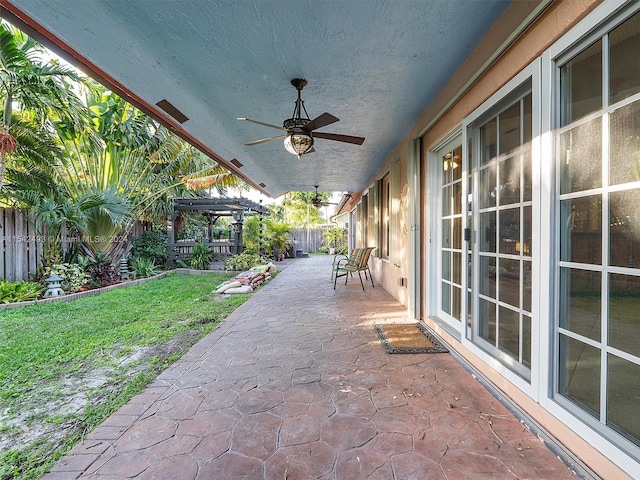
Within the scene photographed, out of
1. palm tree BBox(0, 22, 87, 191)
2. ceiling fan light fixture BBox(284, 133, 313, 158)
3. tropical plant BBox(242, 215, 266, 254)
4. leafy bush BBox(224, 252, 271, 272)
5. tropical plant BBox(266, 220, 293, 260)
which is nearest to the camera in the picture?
ceiling fan light fixture BBox(284, 133, 313, 158)

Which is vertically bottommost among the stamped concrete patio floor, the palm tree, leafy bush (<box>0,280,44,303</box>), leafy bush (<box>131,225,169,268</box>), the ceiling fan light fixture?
the stamped concrete patio floor

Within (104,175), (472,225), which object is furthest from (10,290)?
(472,225)

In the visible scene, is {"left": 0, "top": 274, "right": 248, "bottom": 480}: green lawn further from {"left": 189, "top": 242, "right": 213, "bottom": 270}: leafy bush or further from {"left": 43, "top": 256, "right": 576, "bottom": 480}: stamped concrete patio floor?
{"left": 189, "top": 242, "right": 213, "bottom": 270}: leafy bush

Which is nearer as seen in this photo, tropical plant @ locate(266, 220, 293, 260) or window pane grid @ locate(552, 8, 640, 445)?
window pane grid @ locate(552, 8, 640, 445)

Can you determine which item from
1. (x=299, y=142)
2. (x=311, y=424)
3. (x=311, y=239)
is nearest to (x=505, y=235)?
(x=311, y=424)

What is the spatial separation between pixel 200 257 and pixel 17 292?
4.88 metres

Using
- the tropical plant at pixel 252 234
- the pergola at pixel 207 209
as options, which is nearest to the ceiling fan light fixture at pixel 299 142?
the pergola at pixel 207 209

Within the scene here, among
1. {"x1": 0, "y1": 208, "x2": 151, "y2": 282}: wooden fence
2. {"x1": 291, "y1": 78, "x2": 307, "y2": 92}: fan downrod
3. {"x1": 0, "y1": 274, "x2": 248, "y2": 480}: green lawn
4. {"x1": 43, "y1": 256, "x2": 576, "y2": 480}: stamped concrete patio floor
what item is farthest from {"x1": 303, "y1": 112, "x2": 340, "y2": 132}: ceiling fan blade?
{"x1": 0, "y1": 208, "x2": 151, "y2": 282}: wooden fence

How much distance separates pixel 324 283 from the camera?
23.6ft

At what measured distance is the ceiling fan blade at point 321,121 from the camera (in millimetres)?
2955

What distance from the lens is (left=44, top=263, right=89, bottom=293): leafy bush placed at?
5551 mm

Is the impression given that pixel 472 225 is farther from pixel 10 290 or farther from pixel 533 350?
pixel 10 290

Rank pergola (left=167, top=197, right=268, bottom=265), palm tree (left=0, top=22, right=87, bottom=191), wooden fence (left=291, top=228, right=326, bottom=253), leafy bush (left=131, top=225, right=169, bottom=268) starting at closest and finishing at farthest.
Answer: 1. palm tree (left=0, top=22, right=87, bottom=191)
2. leafy bush (left=131, top=225, right=169, bottom=268)
3. pergola (left=167, top=197, right=268, bottom=265)
4. wooden fence (left=291, top=228, right=326, bottom=253)

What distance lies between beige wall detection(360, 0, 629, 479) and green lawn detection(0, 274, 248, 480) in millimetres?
2664
